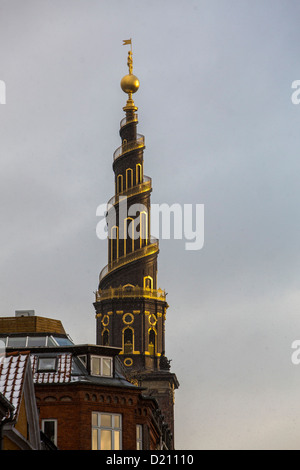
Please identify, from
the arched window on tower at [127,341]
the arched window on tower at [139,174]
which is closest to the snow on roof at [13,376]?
the arched window on tower at [127,341]

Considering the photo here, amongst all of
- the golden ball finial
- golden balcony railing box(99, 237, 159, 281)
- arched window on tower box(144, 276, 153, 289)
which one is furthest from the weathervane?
arched window on tower box(144, 276, 153, 289)

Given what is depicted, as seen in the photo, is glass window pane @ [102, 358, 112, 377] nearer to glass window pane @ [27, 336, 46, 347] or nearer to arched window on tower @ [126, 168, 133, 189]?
glass window pane @ [27, 336, 46, 347]

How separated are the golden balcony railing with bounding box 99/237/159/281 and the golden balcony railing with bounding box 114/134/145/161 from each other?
945 centimetres

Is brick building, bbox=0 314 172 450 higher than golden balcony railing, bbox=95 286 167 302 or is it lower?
lower

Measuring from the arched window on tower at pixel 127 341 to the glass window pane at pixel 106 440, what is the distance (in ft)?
184

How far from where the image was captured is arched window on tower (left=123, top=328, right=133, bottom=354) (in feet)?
367

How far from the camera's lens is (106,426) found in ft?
182

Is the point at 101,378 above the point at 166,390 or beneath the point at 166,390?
beneath

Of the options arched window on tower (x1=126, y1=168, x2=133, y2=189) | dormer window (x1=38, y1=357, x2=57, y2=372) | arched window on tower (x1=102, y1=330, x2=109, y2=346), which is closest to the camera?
dormer window (x1=38, y1=357, x2=57, y2=372)

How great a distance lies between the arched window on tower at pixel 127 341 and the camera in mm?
111938

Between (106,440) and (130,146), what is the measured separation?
212 ft
